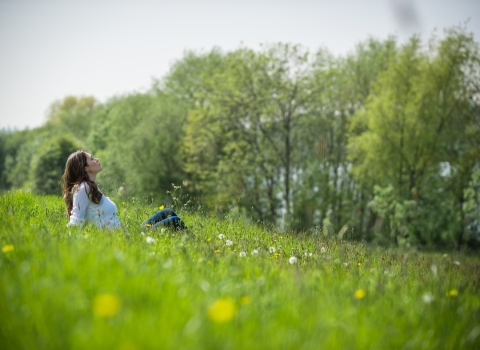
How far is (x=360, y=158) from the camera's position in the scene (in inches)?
1125

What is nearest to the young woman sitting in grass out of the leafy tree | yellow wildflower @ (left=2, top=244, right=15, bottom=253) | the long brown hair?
the long brown hair

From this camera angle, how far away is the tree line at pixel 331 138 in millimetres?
25141

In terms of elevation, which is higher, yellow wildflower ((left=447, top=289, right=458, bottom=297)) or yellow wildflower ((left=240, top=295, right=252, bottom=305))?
yellow wildflower ((left=240, top=295, right=252, bottom=305))

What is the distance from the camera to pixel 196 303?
2.61 meters

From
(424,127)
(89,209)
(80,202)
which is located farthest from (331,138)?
(80,202)

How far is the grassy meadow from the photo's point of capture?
2.14m

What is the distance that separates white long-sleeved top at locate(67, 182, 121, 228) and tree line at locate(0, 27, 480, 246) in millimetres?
15633

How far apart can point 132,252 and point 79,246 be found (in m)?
0.49

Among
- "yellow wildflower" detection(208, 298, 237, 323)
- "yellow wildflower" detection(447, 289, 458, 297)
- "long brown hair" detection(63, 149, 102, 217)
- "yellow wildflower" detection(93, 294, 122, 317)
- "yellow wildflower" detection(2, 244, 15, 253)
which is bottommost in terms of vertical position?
"yellow wildflower" detection(447, 289, 458, 297)

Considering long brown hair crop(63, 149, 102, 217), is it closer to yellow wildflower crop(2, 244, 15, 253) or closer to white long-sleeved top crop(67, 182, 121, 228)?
white long-sleeved top crop(67, 182, 121, 228)

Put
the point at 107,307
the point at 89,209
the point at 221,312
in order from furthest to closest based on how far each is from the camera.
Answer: the point at 89,209 < the point at 221,312 < the point at 107,307

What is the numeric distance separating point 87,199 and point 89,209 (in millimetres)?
215

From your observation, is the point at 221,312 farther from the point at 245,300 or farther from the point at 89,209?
the point at 89,209

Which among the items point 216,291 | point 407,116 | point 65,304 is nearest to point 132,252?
point 216,291
